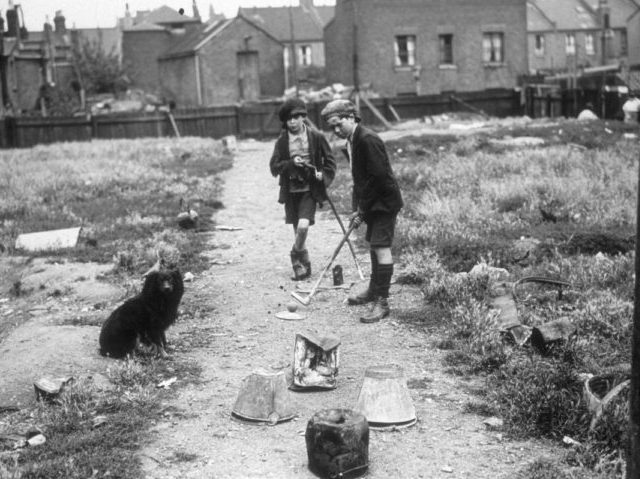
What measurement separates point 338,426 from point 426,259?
493 centimetres

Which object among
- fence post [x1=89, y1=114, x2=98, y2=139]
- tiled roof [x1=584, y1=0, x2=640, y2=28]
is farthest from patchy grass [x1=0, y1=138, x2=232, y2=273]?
tiled roof [x1=584, y1=0, x2=640, y2=28]

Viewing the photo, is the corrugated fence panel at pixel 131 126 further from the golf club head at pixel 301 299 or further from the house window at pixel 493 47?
the golf club head at pixel 301 299

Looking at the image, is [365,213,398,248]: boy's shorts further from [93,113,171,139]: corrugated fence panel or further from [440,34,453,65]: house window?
[440,34,453,65]: house window

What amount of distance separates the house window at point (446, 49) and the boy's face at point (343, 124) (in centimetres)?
3524

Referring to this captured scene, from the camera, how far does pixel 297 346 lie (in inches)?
227

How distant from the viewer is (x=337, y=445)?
432cm

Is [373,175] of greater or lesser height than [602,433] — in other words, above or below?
above

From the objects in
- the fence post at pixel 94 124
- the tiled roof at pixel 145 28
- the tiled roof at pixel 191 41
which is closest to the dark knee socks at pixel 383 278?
the fence post at pixel 94 124

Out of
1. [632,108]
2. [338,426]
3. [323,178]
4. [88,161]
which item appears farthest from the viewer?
[632,108]

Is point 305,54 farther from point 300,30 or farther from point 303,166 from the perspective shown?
point 303,166

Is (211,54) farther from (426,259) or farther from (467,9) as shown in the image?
(426,259)

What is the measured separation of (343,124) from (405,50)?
113 feet

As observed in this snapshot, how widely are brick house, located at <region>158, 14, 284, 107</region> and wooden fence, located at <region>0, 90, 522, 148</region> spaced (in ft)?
44.3

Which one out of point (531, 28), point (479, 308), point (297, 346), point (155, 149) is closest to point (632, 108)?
point (155, 149)
